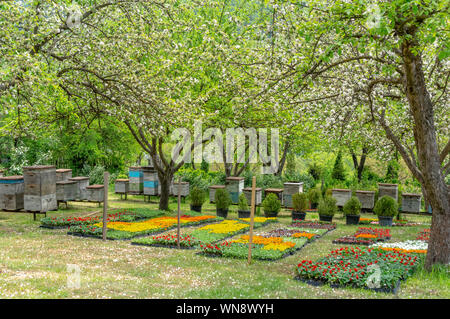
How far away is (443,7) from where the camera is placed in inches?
243

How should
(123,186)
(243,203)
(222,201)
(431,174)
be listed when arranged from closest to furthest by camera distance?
(431,174)
(243,203)
(222,201)
(123,186)

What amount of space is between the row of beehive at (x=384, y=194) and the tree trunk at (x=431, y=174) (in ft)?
34.4

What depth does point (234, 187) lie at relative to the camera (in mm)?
19594

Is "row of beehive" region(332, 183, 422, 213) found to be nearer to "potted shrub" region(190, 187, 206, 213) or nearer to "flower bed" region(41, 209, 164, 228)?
"potted shrub" region(190, 187, 206, 213)

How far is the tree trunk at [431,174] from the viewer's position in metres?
8.35

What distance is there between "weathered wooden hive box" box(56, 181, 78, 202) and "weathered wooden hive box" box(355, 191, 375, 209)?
43.7ft

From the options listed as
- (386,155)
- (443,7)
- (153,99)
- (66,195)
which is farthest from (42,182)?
(386,155)

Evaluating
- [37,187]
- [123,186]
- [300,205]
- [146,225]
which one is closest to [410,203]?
[300,205]

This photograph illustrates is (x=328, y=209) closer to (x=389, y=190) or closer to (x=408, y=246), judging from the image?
(x=389, y=190)

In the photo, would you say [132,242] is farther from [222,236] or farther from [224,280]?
[224,280]

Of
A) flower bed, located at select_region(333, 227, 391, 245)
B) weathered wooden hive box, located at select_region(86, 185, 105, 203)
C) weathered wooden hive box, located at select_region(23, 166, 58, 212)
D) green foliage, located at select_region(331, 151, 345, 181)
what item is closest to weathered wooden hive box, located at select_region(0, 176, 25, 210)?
weathered wooden hive box, located at select_region(23, 166, 58, 212)

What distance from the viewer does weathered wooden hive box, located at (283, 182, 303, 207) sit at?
64.6ft

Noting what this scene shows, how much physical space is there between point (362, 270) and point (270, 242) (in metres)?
4.35

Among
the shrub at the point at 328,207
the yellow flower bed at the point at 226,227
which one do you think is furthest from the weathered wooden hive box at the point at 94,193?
the shrub at the point at 328,207
